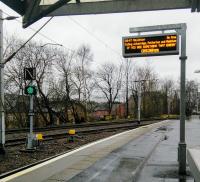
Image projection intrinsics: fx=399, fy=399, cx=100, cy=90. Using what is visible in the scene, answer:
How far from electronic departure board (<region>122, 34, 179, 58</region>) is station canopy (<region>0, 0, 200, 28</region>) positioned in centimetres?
290

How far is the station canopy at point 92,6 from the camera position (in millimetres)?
6842

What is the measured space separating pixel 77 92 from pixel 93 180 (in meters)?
61.1

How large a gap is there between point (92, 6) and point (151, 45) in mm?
3118

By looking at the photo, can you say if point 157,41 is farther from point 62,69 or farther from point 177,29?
point 62,69

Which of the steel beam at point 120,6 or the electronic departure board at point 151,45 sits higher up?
the steel beam at point 120,6

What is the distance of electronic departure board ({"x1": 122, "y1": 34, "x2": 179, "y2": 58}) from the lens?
9.91m

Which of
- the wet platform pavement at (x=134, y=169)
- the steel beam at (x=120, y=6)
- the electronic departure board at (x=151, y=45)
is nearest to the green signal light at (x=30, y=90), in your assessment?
the wet platform pavement at (x=134, y=169)

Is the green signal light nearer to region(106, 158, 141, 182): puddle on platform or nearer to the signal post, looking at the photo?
the signal post

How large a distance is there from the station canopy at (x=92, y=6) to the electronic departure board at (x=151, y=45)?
2.90 m

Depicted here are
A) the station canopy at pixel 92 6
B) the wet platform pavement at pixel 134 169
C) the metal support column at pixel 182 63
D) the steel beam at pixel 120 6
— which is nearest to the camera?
the station canopy at pixel 92 6

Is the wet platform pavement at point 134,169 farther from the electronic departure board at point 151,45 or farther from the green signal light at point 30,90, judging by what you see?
the green signal light at point 30,90

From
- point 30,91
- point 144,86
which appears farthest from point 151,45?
point 144,86

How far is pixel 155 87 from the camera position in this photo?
10400 centimetres

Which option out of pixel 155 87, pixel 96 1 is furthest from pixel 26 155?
pixel 155 87
